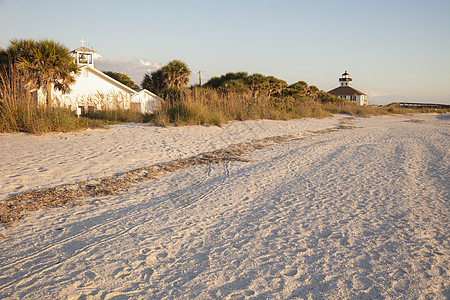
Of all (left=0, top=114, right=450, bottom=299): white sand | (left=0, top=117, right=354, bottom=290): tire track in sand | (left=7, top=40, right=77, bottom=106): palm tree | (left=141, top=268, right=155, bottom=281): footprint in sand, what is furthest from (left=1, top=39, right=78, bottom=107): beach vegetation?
(left=141, top=268, right=155, bottom=281): footprint in sand

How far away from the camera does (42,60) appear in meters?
16.8

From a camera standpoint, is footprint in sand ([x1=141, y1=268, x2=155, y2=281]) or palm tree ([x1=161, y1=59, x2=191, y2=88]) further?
palm tree ([x1=161, y1=59, x2=191, y2=88])

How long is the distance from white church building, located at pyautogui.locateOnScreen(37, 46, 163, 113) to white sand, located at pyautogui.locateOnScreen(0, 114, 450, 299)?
795cm

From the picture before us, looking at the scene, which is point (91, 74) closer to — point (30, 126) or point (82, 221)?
point (30, 126)

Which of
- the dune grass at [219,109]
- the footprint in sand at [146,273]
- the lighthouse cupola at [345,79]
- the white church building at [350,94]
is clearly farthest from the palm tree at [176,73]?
the lighthouse cupola at [345,79]

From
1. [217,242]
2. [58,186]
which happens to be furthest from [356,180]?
[58,186]

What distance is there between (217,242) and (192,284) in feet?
2.62

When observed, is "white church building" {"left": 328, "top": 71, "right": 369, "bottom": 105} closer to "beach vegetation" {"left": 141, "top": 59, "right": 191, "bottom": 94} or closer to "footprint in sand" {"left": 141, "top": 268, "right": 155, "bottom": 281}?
"beach vegetation" {"left": 141, "top": 59, "right": 191, "bottom": 94}

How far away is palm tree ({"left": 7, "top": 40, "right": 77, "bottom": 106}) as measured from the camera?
1630 cm

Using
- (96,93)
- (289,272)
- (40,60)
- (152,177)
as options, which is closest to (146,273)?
(289,272)

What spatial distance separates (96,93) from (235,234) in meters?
25.6

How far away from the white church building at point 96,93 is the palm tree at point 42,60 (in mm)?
929

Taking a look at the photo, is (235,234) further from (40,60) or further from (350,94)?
(350,94)

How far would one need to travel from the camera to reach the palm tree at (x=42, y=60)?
16297 mm
